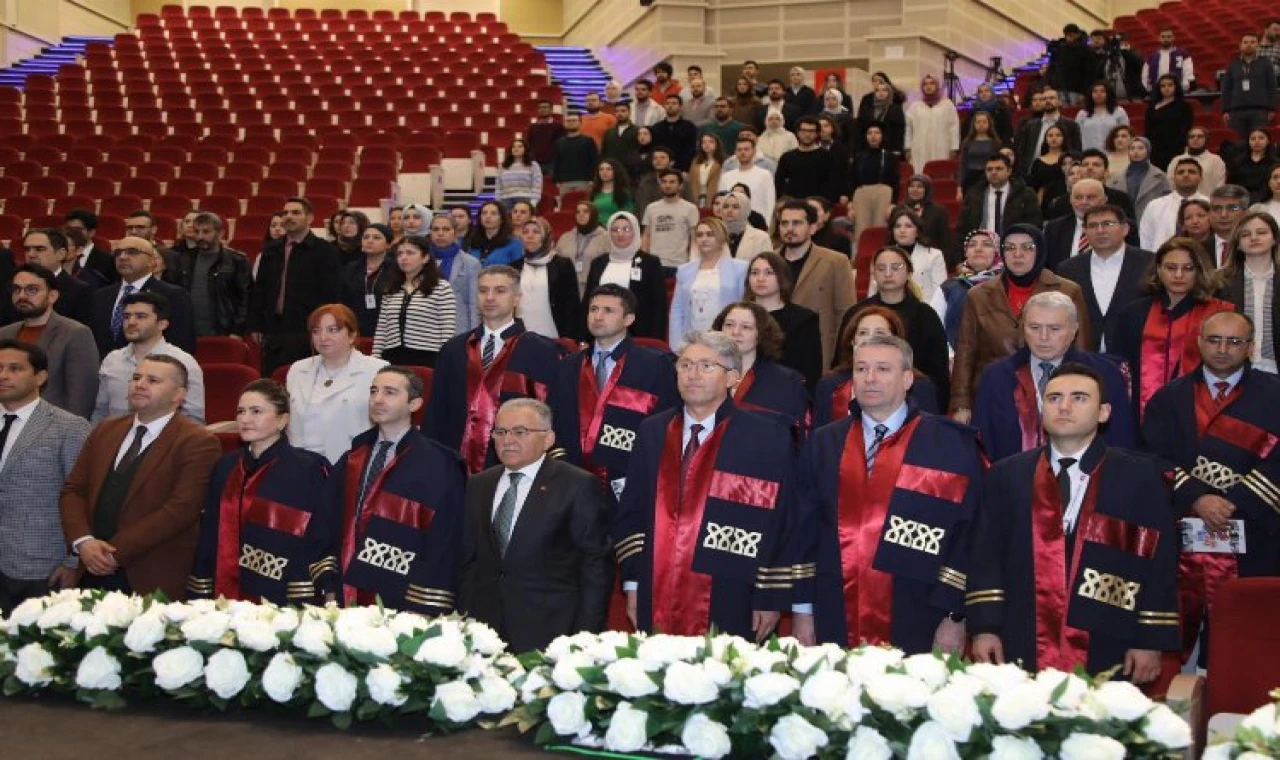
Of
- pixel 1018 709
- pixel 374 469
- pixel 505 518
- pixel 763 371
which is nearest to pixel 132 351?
pixel 374 469

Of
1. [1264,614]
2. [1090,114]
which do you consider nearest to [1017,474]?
[1264,614]

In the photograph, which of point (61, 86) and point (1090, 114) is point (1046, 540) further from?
point (61, 86)

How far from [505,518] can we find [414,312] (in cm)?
250

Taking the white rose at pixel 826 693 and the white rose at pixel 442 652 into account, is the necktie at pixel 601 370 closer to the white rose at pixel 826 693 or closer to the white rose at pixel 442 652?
the white rose at pixel 442 652

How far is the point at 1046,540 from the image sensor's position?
3982mm

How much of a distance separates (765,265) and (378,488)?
6.48 ft

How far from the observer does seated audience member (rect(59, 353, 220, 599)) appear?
5.06 meters

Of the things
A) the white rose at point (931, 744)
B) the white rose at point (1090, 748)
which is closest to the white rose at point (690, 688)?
the white rose at point (931, 744)

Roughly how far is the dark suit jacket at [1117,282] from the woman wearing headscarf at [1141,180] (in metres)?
3.13

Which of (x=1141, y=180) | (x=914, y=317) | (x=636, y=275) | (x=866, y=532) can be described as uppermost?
(x=1141, y=180)

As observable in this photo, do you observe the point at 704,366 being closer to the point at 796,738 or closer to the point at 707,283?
the point at 796,738

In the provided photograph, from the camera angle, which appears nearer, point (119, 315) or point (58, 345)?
point (58, 345)

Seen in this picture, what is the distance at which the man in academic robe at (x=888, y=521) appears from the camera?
13.5 feet

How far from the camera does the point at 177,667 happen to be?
285 centimetres
